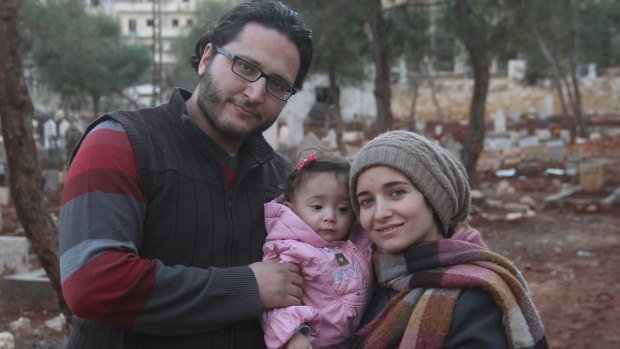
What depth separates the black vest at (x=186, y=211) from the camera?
2.02m

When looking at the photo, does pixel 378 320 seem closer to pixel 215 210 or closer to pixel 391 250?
pixel 391 250

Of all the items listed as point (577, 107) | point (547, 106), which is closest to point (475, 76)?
point (577, 107)

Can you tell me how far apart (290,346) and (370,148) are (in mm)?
691

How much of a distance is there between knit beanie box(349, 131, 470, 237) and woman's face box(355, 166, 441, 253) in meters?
0.02

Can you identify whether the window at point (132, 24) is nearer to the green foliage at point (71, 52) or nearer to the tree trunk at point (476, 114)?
the green foliage at point (71, 52)

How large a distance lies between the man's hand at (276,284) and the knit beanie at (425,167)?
38 cm

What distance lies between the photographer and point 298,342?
2094mm

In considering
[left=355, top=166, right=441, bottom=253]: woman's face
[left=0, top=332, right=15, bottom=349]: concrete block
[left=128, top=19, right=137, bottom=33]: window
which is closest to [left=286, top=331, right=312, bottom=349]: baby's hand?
[left=355, top=166, right=441, bottom=253]: woman's face

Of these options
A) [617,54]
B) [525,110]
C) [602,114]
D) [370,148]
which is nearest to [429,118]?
[525,110]

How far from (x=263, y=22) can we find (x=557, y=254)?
855 cm

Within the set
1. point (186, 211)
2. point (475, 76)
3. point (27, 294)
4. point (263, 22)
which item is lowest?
point (27, 294)

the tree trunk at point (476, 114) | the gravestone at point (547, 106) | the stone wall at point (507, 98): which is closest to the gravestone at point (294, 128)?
the tree trunk at point (476, 114)

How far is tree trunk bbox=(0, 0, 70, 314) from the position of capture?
4.83m

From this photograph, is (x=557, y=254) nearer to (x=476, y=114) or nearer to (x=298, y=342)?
(x=476, y=114)
